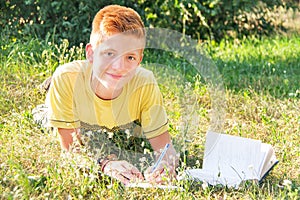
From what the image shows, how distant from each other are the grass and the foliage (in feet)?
1.23

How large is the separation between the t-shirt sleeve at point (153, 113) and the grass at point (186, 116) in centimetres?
27

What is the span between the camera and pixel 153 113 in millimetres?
3488

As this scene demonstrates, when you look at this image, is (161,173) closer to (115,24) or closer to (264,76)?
(115,24)

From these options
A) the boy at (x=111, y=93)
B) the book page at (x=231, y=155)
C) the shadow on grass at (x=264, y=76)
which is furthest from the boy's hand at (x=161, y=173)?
the shadow on grass at (x=264, y=76)

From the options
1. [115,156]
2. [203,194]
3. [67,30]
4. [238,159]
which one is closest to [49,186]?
[115,156]

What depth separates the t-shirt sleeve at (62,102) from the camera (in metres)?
3.36

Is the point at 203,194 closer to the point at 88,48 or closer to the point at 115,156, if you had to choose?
the point at 115,156

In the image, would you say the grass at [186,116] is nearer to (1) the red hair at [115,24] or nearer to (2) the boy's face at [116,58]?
(2) the boy's face at [116,58]

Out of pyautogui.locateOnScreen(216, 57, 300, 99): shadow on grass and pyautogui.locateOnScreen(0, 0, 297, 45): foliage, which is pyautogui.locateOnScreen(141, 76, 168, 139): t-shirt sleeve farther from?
pyautogui.locateOnScreen(0, 0, 297, 45): foliage

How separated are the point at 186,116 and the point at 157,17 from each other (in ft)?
7.34

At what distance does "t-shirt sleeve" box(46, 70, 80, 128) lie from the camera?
11.0 ft

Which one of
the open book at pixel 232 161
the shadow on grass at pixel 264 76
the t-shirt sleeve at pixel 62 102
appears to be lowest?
the open book at pixel 232 161

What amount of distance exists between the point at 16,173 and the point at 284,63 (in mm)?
3261

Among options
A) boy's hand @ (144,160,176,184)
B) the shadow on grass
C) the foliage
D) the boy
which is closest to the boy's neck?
the boy
